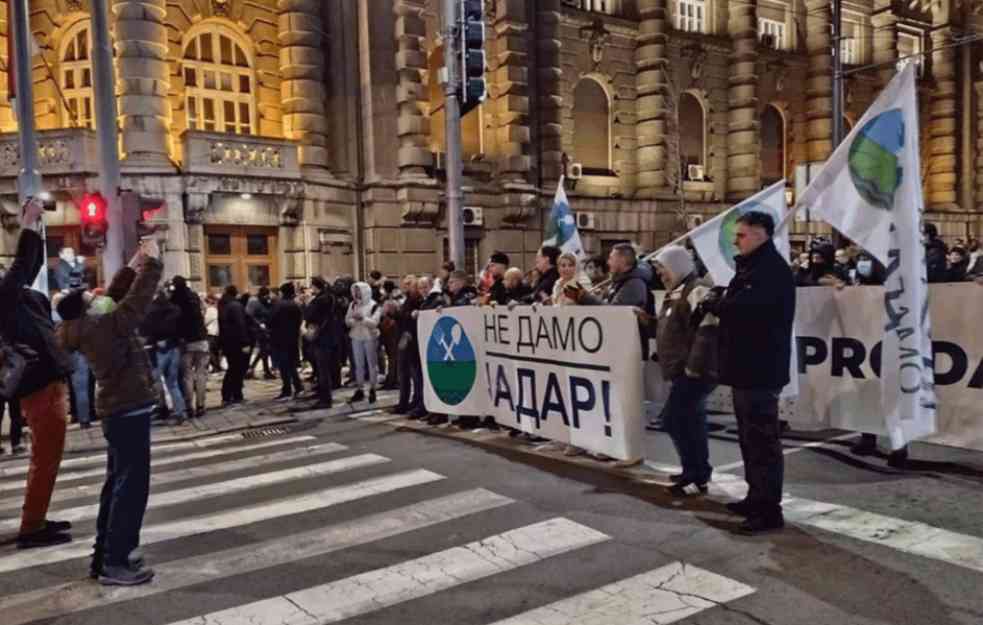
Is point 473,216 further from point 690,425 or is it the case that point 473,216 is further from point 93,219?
point 690,425

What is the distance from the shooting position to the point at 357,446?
28.1 feet

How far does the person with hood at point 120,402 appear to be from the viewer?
4.63m

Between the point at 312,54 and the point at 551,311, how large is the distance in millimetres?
14504

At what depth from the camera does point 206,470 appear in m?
7.81

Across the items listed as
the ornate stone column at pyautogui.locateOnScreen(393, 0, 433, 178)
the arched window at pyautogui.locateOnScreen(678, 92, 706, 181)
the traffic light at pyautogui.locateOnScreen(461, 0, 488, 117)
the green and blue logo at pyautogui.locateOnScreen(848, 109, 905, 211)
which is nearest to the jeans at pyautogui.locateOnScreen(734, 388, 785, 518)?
the green and blue logo at pyautogui.locateOnScreen(848, 109, 905, 211)

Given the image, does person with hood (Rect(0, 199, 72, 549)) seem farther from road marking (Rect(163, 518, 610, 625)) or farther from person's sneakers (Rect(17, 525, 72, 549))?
road marking (Rect(163, 518, 610, 625))

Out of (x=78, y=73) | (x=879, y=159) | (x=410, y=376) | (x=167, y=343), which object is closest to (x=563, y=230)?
(x=410, y=376)

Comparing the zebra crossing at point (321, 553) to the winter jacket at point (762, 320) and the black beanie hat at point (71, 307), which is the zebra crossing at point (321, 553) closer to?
the winter jacket at point (762, 320)

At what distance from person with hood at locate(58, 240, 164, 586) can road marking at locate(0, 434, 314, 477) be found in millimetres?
4406

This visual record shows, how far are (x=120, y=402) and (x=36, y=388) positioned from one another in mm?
1342

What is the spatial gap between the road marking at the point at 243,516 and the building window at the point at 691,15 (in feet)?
79.0

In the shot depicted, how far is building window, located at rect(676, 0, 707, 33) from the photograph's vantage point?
27.2 metres

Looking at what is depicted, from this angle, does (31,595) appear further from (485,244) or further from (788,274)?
(485,244)

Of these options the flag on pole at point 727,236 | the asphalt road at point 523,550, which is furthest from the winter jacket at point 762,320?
the flag on pole at point 727,236
